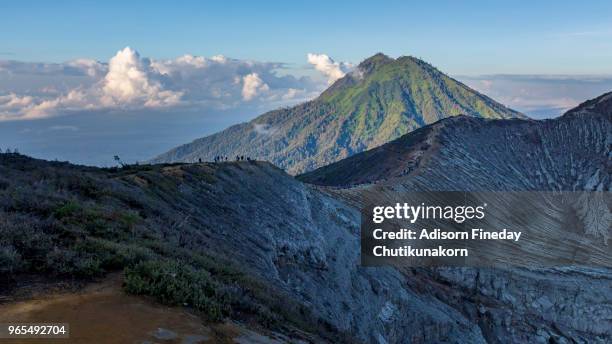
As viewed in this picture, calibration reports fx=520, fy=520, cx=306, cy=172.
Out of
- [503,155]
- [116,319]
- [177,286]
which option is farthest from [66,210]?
[503,155]

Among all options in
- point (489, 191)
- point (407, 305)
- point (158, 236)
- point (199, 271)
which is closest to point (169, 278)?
point (199, 271)

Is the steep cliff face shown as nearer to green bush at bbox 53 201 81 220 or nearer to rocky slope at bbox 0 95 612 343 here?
rocky slope at bbox 0 95 612 343

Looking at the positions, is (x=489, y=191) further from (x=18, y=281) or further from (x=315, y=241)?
(x=18, y=281)

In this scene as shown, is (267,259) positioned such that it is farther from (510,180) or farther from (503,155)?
(503,155)

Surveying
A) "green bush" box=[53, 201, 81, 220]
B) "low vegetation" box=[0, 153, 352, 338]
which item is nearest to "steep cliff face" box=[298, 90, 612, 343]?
"low vegetation" box=[0, 153, 352, 338]

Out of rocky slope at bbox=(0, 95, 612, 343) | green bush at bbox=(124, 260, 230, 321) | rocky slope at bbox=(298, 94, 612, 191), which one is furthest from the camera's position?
rocky slope at bbox=(298, 94, 612, 191)

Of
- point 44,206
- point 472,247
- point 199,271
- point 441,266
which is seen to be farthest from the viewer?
point 472,247

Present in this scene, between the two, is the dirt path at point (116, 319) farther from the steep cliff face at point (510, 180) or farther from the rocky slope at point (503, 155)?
the rocky slope at point (503, 155)

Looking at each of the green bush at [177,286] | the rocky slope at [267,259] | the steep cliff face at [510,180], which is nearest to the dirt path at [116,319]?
the green bush at [177,286]
